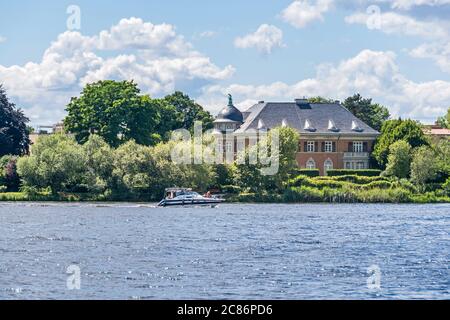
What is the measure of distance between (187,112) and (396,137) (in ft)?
88.4

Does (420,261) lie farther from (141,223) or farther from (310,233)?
(141,223)

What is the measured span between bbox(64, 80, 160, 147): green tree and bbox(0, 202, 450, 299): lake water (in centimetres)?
3268

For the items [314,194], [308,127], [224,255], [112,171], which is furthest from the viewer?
[308,127]

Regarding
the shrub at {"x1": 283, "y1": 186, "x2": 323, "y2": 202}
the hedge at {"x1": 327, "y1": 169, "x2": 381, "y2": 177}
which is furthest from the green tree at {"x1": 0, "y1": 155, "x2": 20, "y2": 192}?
the hedge at {"x1": 327, "y1": 169, "x2": 381, "y2": 177}

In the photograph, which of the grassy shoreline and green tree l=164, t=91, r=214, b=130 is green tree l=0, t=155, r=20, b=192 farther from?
green tree l=164, t=91, r=214, b=130

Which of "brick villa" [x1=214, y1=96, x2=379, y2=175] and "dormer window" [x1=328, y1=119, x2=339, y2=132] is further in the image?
"dormer window" [x1=328, y1=119, x2=339, y2=132]

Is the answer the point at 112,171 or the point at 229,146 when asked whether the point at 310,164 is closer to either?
the point at 229,146

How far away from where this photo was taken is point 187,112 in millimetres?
124500

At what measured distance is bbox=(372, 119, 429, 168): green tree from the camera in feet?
347

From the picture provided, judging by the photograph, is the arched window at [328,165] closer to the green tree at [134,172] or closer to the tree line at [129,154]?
the tree line at [129,154]

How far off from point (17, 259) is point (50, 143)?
51828mm

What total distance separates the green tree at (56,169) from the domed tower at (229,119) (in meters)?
30.6

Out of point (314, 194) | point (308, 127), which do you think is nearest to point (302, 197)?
point (314, 194)

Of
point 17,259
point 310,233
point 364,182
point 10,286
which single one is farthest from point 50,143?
point 10,286
